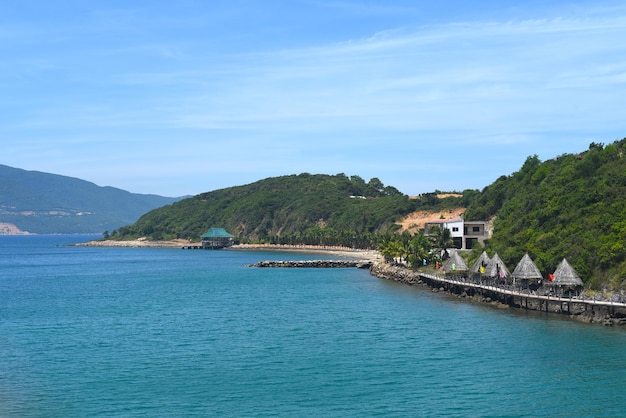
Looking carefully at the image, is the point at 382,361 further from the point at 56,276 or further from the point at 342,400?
the point at 56,276

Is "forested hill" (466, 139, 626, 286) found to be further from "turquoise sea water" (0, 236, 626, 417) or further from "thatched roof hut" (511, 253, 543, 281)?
"turquoise sea water" (0, 236, 626, 417)

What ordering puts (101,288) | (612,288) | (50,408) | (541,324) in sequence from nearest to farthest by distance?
(50,408)
(541,324)
(612,288)
(101,288)

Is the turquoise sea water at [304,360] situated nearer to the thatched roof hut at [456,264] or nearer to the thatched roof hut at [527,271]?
the thatched roof hut at [527,271]

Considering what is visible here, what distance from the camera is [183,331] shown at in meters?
59.2

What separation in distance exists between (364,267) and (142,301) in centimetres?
6525

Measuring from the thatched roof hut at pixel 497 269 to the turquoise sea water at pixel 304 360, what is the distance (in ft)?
19.7

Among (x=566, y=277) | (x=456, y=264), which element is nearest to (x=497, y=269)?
(x=456, y=264)

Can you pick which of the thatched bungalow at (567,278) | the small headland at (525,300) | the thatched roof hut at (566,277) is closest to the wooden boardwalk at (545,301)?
the small headland at (525,300)

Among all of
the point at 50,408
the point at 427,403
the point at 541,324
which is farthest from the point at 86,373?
the point at 541,324

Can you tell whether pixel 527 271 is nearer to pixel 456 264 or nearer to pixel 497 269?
pixel 497 269

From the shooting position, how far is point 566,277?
65250mm

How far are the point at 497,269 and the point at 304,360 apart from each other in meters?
37.7

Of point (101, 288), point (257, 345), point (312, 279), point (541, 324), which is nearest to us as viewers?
point (257, 345)

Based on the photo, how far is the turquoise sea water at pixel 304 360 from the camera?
36750mm
